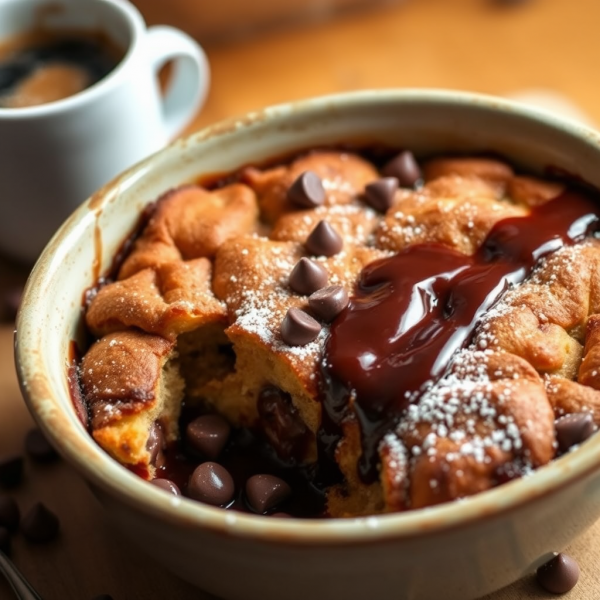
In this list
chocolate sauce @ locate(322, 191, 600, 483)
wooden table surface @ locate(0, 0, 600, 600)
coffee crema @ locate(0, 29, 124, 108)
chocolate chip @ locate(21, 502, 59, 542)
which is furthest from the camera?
wooden table surface @ locate(0, 0, 600, 600)

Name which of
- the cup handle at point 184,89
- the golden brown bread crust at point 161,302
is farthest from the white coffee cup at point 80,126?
the golden brown bread crust at point 161,302

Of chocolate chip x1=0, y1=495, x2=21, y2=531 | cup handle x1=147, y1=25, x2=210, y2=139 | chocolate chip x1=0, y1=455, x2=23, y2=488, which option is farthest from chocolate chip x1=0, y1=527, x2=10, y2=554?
cup handle x1=147, y1=25, x2=210, y2=139

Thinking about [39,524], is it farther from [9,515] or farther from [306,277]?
[306,277]

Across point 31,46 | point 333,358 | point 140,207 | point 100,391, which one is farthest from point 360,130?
point 31,46

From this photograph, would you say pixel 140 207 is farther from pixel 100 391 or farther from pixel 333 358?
pixel 333 358

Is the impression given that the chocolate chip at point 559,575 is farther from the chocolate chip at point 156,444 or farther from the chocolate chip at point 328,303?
the chocolate chip at point 156,444

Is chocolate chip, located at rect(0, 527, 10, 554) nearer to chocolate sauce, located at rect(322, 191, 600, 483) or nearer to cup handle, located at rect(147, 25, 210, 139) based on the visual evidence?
chocolate sauce, located at rect(322, 191, 600, 483)

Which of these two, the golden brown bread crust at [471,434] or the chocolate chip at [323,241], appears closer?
the golden brown bread crust at [471,434]
